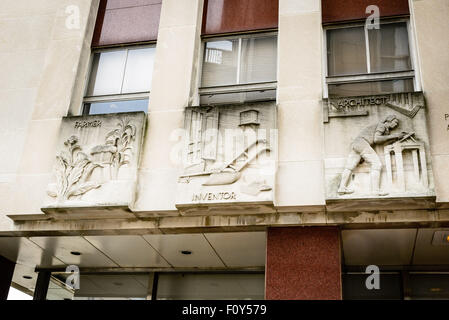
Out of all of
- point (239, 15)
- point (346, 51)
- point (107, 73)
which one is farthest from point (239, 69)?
point (107, 73)

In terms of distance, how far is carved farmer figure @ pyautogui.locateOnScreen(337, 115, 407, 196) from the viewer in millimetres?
7621

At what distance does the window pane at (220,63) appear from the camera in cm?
968

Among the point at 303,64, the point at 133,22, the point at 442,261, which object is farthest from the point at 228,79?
the point at 442,261

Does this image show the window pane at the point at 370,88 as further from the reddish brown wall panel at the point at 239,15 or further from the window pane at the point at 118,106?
the window pane at the point at 118,106

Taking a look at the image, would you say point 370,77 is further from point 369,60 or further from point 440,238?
point 440,238

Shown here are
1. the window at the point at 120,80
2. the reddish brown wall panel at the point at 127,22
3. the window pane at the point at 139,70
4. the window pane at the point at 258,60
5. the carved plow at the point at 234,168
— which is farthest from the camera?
the reddish brown wall panel at the point at 127,22

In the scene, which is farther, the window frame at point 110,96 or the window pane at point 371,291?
the window frame at point 110,96

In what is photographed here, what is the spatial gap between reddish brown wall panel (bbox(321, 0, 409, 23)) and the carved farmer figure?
2.36 metres

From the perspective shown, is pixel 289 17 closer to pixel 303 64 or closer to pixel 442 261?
pixel 303 64

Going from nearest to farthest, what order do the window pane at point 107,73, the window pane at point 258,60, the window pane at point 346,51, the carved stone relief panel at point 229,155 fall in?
the carved stone relief panel at point 229,155 → the window pane at point 346,51 → the window pane at point 258,60 → the window pane at point 107,73

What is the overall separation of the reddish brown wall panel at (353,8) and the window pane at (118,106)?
3525 millimetres

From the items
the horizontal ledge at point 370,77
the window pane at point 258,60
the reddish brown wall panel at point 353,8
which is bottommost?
the horizontal ledge at point 370,77

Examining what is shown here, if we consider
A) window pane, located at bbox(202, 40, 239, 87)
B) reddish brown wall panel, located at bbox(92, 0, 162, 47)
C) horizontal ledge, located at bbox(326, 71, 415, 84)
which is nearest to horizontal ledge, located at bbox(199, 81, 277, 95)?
window pane, located at bbox(202, 40, 239, 87)

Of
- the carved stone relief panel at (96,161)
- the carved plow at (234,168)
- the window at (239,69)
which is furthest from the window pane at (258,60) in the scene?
the carved stone relief panel at (96,161)
